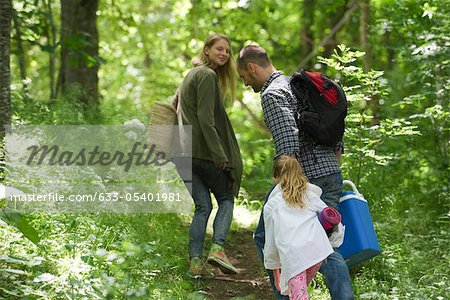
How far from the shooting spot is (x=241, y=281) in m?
6.08

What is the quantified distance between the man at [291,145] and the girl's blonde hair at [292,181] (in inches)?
3.9

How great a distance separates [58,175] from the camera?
661 centimetres

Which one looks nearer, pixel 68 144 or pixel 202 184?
pixel 202 184

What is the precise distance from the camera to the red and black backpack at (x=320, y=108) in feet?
15.4

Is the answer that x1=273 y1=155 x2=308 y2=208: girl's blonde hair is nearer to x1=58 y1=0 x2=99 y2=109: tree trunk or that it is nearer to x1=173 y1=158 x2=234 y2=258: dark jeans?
x1=173 y1=158 x2=234 y2=258: dark jeans

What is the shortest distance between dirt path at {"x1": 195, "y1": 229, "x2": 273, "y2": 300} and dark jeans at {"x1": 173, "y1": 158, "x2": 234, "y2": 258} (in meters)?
0.37

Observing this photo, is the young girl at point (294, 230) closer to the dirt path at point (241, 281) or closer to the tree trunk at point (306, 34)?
the dirt path at point (241, 281)

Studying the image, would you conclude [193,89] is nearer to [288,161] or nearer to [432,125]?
[288,161]

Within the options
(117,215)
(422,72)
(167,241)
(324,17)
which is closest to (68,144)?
(117,215)

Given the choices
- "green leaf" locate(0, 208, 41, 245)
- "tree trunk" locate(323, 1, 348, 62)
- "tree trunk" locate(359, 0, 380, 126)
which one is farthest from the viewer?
"tree trunk" locate(323, 1, 348, 62)

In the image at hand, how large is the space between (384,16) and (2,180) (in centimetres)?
612

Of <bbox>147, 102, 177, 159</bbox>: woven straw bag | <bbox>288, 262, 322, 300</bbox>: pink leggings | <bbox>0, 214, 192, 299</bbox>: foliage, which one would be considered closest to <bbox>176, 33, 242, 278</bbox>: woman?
<bbox>147, 102, 177, 159</bbox>: woven straw bag

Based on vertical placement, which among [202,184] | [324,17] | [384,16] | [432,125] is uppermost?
[324,17]

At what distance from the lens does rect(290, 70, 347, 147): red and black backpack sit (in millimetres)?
4691
